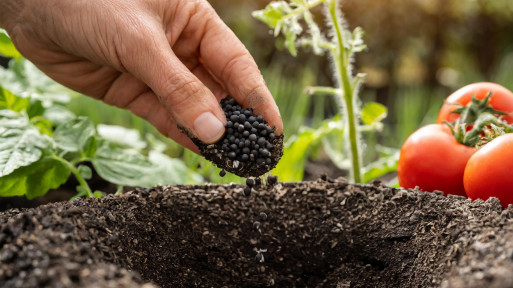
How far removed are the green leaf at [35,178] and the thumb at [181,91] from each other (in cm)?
46

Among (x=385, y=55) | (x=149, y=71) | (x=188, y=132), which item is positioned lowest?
(x=385, y=55)

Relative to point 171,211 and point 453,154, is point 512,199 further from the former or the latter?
point 171,211

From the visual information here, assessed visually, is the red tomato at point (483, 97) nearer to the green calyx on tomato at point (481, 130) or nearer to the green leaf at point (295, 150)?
the green calyx on tomato at point (481, 130)

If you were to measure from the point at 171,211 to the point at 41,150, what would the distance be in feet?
1.50

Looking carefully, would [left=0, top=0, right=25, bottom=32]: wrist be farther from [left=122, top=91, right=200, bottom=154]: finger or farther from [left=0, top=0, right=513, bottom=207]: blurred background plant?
[left=0, top=0, right=513, bottom=207]: blurred background plant

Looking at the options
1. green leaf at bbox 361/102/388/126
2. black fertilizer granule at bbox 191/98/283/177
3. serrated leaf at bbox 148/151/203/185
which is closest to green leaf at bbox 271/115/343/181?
green leaf at bbox 361/102/388/126

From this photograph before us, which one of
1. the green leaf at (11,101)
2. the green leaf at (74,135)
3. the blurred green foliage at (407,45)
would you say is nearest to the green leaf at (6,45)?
the green leaf at (11,101)

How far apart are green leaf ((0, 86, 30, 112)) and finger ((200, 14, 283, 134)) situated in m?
0.65

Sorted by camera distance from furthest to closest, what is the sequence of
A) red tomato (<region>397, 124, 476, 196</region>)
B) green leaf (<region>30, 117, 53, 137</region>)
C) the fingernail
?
green leaf (<region>30, 117, 53, 137</region>) < red tomato (<region>397, 124, 476, 196</region>) < the fingernail

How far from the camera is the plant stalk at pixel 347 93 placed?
56.0 inches

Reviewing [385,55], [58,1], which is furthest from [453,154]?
[385,55]

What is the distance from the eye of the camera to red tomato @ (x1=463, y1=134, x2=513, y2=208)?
1.16m

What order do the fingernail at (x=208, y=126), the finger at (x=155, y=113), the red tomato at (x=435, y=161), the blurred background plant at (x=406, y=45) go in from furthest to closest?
the blurred background plant at (x=406, y=45), the finger at (x=155, y=113), the red tomato at (x=435, y=161), the fingernail at (x=208, y=126)

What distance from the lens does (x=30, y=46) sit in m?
1.48
